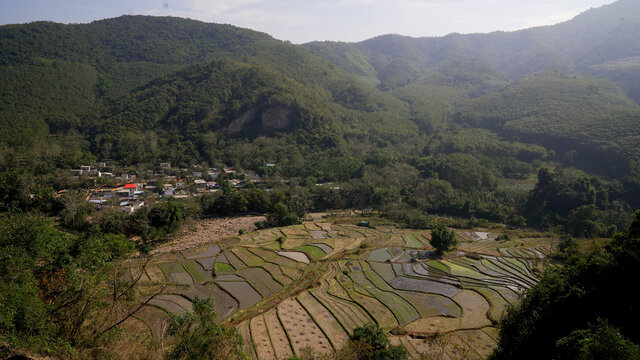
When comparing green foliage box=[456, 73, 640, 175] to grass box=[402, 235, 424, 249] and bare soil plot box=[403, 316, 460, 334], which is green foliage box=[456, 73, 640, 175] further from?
bare soil plot box=[403, 316, 460, 334]

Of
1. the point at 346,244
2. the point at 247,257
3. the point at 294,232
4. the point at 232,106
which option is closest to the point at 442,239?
the point at 346,244

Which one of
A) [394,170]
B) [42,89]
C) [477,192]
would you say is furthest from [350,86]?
[42,89]

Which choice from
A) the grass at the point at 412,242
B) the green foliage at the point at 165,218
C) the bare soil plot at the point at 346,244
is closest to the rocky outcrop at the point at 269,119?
the green foliage at the point at 165,218

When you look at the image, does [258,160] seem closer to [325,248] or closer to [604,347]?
[325,248]

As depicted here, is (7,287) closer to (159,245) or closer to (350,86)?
(159,245)

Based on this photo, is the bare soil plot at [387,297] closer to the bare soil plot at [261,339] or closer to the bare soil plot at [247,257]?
the bare soil plot at [261,339]

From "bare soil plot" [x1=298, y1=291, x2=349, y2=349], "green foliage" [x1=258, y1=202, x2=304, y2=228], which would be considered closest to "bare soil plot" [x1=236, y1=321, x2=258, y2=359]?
"bare soil plot" [x1=298, y1=291, x2=349, y2=349]
